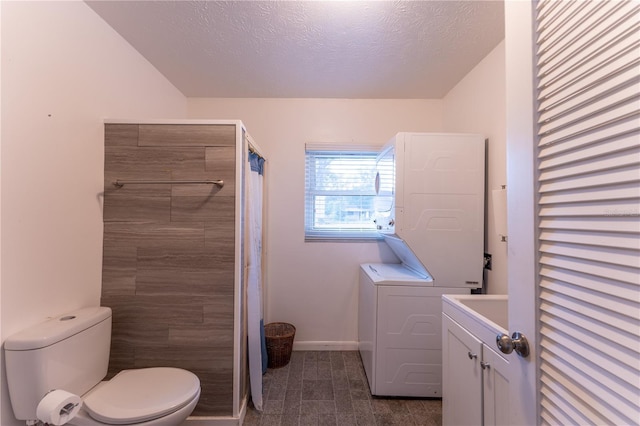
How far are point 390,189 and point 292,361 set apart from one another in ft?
5.81

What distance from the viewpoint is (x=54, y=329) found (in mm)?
1181

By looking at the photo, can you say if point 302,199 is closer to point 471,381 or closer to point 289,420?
point 289,420

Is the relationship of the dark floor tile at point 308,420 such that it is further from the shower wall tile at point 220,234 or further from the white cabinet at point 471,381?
the shower wall tile at point 220,234

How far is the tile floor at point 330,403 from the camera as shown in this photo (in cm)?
174

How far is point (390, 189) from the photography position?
205cm

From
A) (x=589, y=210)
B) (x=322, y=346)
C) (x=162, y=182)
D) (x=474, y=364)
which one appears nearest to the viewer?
(x=589, y=210)

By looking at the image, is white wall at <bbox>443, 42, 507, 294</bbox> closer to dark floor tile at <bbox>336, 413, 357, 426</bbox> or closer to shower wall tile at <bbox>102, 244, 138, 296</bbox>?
dark floor tile at <bbox>336, 413, 357, 426</bbox>

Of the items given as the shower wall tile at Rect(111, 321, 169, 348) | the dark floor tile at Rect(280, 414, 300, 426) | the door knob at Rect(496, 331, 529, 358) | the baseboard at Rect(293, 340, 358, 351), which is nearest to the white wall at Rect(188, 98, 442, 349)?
the baseboard at Rect(293, 340, 358, 351)

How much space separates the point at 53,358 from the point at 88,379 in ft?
0.94

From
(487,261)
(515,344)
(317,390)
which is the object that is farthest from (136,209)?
(487,261)

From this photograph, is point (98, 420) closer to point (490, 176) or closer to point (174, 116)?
point (174, 116)

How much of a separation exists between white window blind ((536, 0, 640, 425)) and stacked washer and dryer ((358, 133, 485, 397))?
1.22 metres

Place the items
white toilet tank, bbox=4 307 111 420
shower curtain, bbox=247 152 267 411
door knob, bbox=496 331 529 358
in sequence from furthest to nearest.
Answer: shower curtain, bbox=247 152 267 411, white toilet tank, bbox=4 307 111 420, door knob, bbox=496 331 529 358

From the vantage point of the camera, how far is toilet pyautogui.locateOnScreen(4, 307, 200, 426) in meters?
1.09
